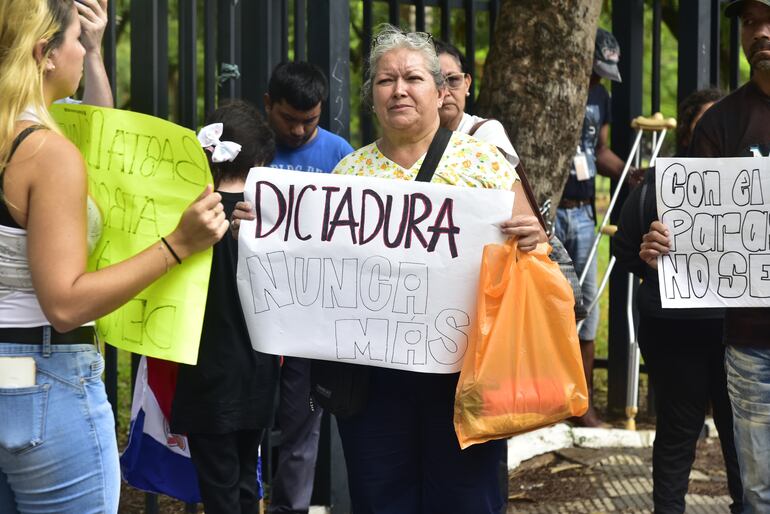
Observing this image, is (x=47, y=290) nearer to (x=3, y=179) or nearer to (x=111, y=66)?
(x=3, y=179)

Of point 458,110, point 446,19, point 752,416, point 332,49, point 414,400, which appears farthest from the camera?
point 446,19

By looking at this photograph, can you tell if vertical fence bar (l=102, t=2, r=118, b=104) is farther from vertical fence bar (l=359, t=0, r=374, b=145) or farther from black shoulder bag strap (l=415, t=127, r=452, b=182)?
black shoulder bag strap (l=415, t=127, r=452, b=182)

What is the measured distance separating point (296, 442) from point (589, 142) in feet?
9.97

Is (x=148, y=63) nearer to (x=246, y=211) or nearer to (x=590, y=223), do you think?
(x=246, y=211)

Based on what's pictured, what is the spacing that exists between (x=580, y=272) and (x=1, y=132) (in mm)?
4929

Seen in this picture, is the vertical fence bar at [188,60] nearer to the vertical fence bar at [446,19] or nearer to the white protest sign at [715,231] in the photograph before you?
the vertical fence bar at [446,19]

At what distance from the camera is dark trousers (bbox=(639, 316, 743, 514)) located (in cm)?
473

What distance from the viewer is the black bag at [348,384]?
11.3 feet

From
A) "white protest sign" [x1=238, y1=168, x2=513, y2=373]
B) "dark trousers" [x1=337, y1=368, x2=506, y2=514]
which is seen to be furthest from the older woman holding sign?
"dark trousers" [x1=337, y1=368, x2=506, y2=514]

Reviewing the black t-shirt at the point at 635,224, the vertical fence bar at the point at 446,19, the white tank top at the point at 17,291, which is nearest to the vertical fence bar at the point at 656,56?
the vertical fence bar at the point at 446,19

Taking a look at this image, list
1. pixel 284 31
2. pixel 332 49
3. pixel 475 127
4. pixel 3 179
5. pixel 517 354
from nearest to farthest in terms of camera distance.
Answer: pixel 3 179
pixel 517 354
pixel 475 127
pixel 332 49
pixel 284 31

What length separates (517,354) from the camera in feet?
10.8

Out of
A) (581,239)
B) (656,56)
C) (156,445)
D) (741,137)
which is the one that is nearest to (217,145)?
(156,445)

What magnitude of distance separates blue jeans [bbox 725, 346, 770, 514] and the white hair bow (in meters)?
1.78
